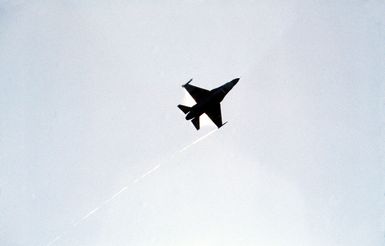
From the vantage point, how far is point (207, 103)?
24.0 m

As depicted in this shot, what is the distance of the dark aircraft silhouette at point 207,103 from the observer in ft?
78.2

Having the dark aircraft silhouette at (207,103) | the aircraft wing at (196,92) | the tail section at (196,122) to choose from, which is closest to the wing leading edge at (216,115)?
the dark aircraft silhouette at (207,103)

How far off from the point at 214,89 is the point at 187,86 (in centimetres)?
248

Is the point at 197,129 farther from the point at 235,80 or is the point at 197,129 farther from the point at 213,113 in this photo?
the point at 235,80

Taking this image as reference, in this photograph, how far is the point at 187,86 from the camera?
Result: 2483 cm

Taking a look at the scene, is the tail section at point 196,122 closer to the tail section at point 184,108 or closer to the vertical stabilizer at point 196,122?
the vertical stabilizer at point 196,122

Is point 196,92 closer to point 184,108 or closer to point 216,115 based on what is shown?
point 184,108

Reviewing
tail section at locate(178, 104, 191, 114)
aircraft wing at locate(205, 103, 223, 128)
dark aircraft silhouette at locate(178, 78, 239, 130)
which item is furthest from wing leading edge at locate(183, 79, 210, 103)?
aircraft wing at locate(205, 103, 223, 128)

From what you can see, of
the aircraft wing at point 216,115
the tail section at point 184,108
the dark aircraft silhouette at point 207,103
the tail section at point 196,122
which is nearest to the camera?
the dark aircraft silhouette at point 207,103

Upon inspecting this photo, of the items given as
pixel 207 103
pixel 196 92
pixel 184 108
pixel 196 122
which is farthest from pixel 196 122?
pixel 196 92

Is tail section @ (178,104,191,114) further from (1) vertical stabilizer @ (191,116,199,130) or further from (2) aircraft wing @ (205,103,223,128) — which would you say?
(2) aircraft wing @ (205,103,223,128)

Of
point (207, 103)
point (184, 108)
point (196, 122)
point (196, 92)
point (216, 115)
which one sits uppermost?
point (196, 92)

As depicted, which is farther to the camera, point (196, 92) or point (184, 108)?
point (196, 92)

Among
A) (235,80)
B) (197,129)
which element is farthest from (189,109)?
(235,80)
